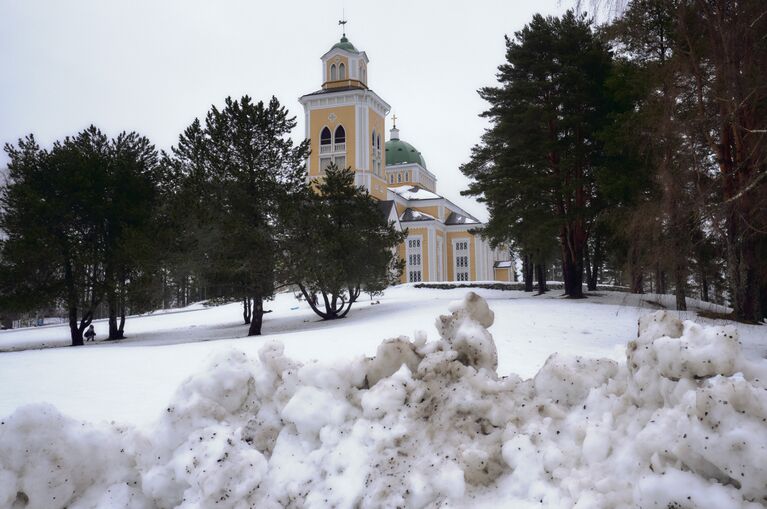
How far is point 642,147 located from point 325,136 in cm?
4581

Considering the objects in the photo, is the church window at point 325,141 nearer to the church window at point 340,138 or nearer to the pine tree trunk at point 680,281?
the church window at point 340,138

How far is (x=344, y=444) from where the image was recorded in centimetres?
394

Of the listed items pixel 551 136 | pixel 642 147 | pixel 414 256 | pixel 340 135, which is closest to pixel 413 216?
pixel 414 256

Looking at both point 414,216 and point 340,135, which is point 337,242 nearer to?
point 340,135

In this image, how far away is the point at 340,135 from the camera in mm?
56156

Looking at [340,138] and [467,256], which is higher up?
[340,138]

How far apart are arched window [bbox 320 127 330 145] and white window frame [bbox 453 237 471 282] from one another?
74.3 ft

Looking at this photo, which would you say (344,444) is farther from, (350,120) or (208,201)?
(350,120)

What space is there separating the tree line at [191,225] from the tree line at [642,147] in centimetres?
742

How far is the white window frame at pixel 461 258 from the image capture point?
68.4 metres

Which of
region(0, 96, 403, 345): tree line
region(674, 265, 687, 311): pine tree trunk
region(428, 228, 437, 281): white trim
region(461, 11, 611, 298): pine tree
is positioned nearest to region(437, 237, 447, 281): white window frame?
region(428, 228, 437, 281): white trim

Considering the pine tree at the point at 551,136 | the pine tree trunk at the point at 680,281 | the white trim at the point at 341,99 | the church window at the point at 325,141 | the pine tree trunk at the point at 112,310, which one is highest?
the white trim at the point at 341,99

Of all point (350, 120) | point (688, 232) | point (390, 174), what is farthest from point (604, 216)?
point (390, 174)

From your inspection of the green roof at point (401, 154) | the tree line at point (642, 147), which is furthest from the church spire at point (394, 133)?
the tree line at point (642, 147)
